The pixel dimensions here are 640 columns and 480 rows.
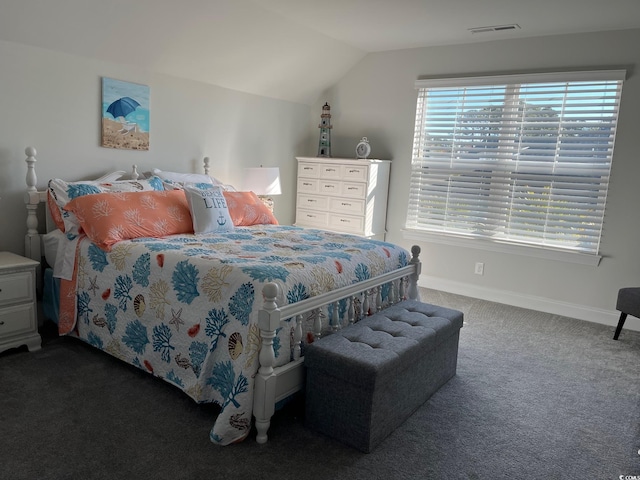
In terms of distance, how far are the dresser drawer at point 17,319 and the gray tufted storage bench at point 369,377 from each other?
70.7 inches

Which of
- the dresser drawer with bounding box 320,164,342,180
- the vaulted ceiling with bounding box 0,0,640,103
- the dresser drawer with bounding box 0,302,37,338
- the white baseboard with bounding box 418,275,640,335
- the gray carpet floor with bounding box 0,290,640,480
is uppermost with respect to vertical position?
the vaulted ceiling with bounding box 0,0,640,103

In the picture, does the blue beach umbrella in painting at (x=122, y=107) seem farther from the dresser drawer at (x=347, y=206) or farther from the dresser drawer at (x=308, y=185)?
the dresser drawer at (x=347, y=206)

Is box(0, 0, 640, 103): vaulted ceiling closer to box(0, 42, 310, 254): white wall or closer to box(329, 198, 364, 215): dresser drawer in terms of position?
box(0, 42, 310, 254): white wall

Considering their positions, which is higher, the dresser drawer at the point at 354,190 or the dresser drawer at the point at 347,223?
the dresser drawer at the point at 354,190

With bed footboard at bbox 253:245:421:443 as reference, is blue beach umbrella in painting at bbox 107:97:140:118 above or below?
above

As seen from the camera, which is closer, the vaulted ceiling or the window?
the vaulted ceiling

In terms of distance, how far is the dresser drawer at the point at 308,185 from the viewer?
523cm

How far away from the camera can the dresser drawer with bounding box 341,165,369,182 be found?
4.84m

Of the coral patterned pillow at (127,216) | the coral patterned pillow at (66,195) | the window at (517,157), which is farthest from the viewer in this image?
the window at (517,157)

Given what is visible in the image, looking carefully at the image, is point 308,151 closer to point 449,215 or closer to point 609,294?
point 449,215

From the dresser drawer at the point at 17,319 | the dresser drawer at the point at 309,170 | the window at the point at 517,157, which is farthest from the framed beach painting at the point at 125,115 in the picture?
the window at the point at 517,157

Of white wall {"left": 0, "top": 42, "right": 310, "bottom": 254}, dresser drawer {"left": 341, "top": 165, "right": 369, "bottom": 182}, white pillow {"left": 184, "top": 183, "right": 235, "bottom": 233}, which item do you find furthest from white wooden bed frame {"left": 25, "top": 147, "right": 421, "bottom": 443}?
white wall {"left": 0, "top": 42, "right": 310, "bottom": 254}

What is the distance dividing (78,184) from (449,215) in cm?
334

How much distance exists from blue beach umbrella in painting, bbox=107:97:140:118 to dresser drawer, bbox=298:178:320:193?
1991mm
